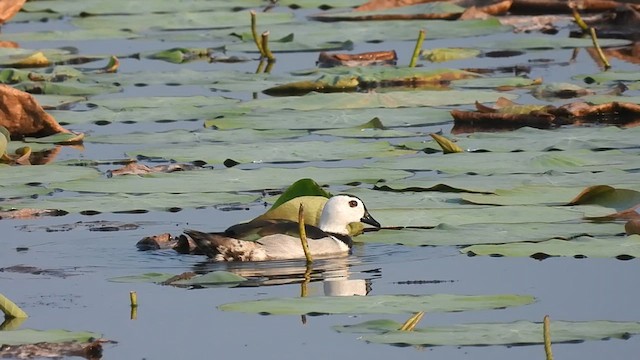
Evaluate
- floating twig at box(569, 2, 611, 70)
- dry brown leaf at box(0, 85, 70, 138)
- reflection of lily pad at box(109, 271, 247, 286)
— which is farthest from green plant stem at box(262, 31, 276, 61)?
reflection of lily pad at box(109, 271, 247, 286)

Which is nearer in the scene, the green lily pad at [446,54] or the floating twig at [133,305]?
the floating twig at [133,305]

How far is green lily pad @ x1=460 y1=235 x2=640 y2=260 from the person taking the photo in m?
7.14

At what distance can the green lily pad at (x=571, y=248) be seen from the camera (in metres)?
7.14

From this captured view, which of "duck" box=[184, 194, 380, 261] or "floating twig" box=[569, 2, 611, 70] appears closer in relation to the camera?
"duck" box=[184, 194, 380, 261]

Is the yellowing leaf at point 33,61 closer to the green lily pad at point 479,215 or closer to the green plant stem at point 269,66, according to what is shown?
the green plant stem at point 269,66

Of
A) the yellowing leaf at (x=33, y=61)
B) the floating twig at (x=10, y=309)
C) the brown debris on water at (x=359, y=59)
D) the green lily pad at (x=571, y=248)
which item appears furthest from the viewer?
the yellowing leaf at (x=33, y=61)

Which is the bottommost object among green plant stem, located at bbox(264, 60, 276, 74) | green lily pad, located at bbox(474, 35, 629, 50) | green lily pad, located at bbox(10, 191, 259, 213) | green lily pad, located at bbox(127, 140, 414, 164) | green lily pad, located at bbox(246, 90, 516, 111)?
green lily pad, located at bbox(474, 35, 629, 50)

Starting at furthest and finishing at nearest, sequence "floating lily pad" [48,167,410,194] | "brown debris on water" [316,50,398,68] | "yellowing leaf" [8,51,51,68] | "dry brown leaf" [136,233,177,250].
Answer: "yellowing leaf" [8,51,51,68] → "brown debris on water" [316,50,398,68] → "floating lily pad" [48,167,410,194] → "dry brown leaf" [136,233,177,250]

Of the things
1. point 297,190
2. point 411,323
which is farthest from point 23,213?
point 411,323

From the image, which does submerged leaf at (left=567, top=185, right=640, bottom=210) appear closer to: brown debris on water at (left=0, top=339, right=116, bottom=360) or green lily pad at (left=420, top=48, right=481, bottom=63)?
brown debris on water at (left=0, top=339, right=116, bottom=360)

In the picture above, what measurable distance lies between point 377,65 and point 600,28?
285 cm

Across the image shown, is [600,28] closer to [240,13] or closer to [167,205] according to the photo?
[240,13]

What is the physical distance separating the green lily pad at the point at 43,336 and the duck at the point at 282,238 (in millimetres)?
1542

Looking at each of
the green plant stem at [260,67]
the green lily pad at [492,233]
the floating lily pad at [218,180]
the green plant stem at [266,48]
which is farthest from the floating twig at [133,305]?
the green plant stem at [260,67]
